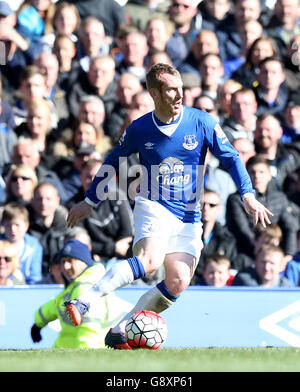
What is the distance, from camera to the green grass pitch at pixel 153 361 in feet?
18.7

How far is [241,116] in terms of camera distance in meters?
11.0

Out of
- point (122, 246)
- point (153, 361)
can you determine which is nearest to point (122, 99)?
point (122, 246)

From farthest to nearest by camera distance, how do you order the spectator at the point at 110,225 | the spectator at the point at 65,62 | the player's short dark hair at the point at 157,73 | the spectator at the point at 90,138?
the spectator at the point at 65,62 → the spectator at the point at 90,138 → the spectator at the point at 110,225 → the player's short dark hair at the point at 157,73

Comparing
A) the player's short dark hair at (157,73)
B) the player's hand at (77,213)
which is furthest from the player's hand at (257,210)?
the player's hand at (77,213)

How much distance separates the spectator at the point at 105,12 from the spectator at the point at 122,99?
126 centimetres

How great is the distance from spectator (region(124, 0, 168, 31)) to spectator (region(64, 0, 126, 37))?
0.15m

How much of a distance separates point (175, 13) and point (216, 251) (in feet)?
12.3

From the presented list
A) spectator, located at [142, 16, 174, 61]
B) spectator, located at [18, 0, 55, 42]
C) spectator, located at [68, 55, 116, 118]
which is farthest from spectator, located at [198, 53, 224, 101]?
spectator, located at [18, 0, 55, 42]

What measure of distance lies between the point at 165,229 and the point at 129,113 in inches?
150

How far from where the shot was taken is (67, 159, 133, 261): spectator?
992 cm

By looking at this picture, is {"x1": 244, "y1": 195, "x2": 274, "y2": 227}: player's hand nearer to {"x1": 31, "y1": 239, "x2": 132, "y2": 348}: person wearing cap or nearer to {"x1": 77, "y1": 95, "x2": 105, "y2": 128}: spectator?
{"x1": 31, "y1": 239, "x2": 132, "y2": 348}: person wearing cap

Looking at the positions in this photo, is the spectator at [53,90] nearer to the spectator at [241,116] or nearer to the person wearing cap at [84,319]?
the spectator at [241,116]

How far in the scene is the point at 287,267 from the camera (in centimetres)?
1000

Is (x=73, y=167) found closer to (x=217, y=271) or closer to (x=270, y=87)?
(x=217, y=271)
